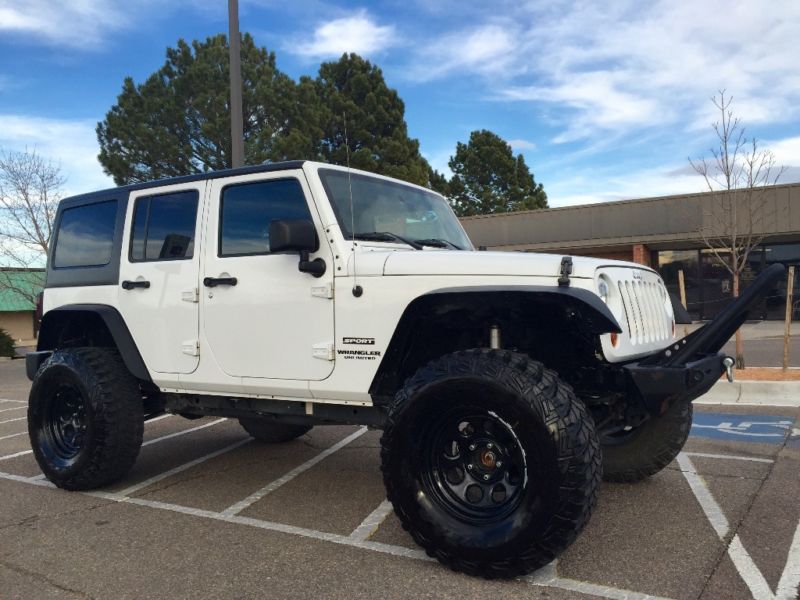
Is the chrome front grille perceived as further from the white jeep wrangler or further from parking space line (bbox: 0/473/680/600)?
parking space line (bbox: 0/473/680/600)

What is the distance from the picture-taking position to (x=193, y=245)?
4316 millimetres

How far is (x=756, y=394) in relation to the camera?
785 cm

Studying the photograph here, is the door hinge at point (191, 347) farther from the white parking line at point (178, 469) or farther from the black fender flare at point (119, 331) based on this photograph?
the white parking line at point (178, 469)

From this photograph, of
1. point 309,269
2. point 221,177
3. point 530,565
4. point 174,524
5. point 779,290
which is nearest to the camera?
point 530,565

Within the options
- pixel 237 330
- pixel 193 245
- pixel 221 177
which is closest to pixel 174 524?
pixel 237 330

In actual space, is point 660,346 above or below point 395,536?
above

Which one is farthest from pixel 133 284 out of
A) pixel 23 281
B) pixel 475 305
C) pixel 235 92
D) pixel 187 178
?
pixel 23 281

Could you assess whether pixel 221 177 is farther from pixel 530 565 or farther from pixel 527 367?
pixel 530 565

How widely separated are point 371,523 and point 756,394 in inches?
235

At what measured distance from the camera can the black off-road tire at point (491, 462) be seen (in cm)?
288

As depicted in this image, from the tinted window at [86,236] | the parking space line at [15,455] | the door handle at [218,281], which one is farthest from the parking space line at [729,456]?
the parking space line at [15,455]

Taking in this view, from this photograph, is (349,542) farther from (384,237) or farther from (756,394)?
(756,394)

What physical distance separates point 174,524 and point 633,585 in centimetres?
263

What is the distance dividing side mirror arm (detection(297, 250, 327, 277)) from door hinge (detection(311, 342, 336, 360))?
389mm
